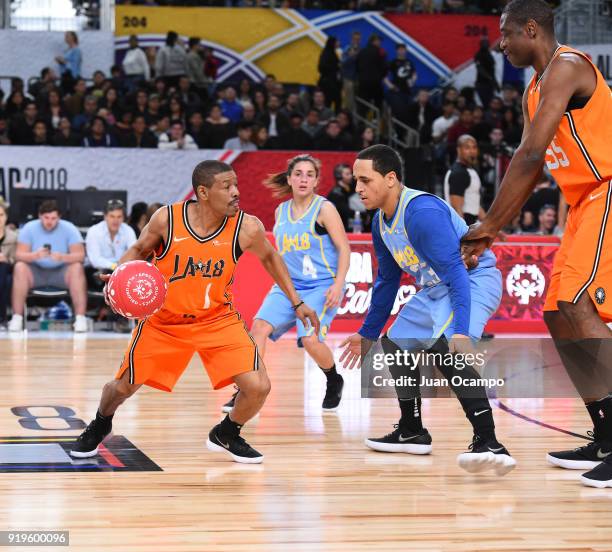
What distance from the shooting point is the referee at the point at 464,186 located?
10.9 m

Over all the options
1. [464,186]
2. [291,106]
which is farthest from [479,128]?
[464,186]

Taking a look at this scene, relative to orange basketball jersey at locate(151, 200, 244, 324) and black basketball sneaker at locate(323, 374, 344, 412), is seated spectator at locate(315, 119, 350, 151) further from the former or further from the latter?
orange basketball jersey at locate(151, 200, 244, 324)

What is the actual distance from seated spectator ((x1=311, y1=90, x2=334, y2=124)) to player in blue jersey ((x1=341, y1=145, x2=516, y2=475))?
37.9ft

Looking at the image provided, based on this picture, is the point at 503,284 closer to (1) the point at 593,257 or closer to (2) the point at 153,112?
(2) the point at 153,112

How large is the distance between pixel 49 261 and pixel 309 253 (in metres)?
5.33

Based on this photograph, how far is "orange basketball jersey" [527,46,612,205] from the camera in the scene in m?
4.69

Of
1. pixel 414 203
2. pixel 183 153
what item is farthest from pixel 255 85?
pixel 414 203

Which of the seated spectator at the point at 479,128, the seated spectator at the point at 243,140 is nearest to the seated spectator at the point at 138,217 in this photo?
the seated spectator at the point at 243,140

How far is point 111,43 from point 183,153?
18.4ft

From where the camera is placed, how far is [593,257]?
467cm

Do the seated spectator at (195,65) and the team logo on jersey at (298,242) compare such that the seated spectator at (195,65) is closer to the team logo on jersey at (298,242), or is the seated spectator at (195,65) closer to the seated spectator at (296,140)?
the seated spectator at (296,140)

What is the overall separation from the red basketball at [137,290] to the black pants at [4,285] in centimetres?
733

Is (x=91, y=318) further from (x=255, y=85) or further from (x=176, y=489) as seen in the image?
(x=176, y=489)

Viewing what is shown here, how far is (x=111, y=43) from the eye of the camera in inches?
762
